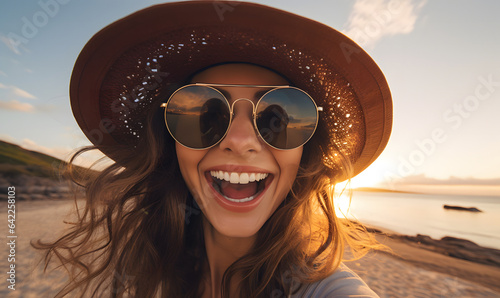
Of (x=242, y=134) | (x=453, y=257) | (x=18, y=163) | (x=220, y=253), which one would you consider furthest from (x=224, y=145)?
(x=18, y=163)

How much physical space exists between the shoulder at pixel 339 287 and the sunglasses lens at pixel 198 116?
36.3 inches

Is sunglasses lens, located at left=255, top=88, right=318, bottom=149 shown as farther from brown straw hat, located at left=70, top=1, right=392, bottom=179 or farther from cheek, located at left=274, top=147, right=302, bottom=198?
brown straw hat, located at left=70, top=1, right=392, bottom=179

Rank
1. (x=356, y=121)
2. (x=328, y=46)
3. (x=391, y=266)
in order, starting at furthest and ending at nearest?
(x=391, y=266)
(x=356, y=121)
(x=328, y=46)

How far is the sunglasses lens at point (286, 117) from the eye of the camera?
4.35ft

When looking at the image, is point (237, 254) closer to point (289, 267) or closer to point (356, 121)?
point (289, 267)

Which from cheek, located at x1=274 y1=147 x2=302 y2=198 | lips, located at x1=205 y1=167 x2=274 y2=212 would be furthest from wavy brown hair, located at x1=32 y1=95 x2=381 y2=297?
lips, located at x1=205 y1=167 x2=274 y2=212

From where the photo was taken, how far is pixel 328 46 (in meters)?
1.22

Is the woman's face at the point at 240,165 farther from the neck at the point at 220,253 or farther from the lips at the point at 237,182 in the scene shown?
the neck at the point at 220,253

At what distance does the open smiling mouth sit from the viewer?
1.37m

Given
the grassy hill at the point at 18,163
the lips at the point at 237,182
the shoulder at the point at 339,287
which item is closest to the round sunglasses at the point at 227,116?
the lips at the point at 237,182

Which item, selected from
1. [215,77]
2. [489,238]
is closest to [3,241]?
[215,77]

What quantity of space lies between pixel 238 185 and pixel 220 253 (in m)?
0.53

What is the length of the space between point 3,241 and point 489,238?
810 inches

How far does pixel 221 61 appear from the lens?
4.82ft
